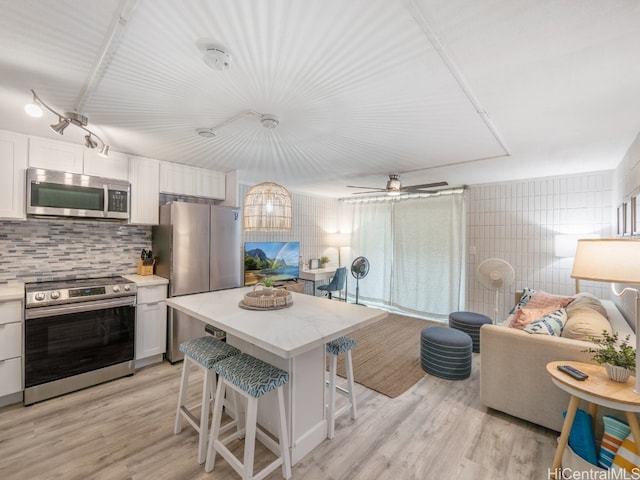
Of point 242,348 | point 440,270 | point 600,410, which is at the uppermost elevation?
point 440,270

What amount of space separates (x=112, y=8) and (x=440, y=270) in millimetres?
5042

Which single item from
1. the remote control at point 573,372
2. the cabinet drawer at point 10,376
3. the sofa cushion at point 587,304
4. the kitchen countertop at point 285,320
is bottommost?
the cabinet drawer at point 10,376

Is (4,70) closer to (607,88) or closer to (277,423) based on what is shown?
(277,423)

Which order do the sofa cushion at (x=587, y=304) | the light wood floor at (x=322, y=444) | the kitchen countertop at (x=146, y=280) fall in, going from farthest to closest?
the kitchen countertop at (x=146, y=280) < the sofa cushion at (x=587, y=304) < the light wood floor at (x=322, y=444)

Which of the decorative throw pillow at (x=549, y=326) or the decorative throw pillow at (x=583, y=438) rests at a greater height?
the decorative throw pillow at (x=549, y=326)

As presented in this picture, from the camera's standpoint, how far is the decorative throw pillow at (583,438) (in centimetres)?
157

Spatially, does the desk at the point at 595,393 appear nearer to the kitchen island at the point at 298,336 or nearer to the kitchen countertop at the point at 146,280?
the kitchen island at the point at 298,336

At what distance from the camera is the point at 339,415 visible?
2246mm

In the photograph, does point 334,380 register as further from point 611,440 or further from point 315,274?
point 315,274

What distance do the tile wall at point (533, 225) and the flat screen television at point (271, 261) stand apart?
3026mm

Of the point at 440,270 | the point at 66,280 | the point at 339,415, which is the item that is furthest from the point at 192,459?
the point at 440,270

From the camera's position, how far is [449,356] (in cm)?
292

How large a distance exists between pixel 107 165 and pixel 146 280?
4.21 feet

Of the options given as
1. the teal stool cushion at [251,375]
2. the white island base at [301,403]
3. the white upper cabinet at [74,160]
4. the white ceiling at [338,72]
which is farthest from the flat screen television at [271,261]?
the teal stool cushion at [251,375]
